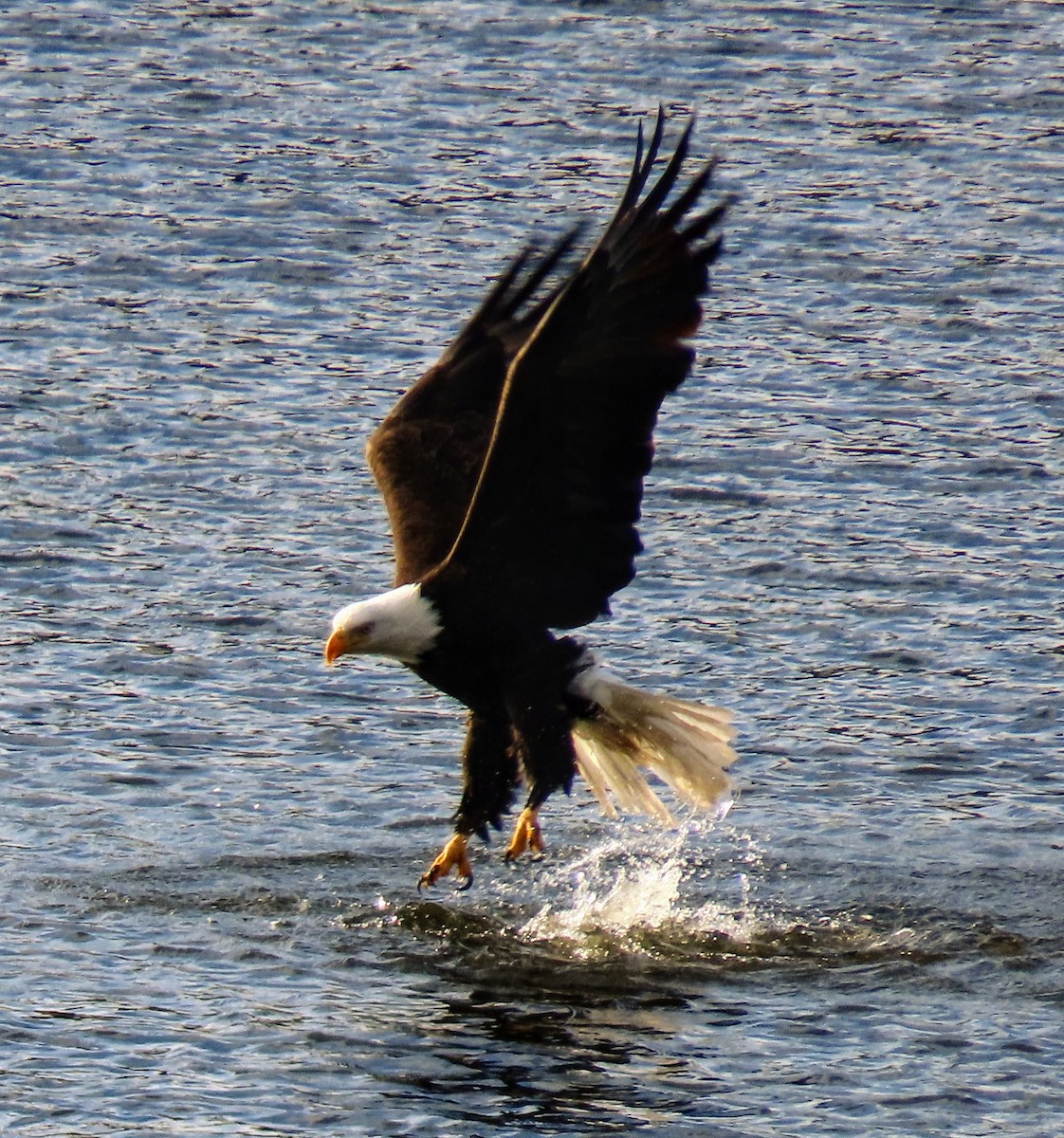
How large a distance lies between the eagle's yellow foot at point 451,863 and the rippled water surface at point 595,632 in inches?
4.3

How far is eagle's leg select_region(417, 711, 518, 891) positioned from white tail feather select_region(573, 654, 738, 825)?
14.2 inches

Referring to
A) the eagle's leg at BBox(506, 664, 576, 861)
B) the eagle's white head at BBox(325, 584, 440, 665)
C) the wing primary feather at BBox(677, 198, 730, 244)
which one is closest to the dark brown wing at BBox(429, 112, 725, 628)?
the wing primary feather at BBox(677, 198, 730, 244)

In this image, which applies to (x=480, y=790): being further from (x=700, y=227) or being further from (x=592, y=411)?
(x=700, y=227)

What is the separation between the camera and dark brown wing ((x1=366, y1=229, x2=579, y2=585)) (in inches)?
305

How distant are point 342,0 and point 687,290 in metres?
9.91

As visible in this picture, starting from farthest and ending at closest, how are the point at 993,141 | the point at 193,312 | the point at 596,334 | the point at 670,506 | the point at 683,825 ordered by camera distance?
the point at 993,141
the point at 193,312
the point at 670,506
the point at 683,825
the point at 596,334

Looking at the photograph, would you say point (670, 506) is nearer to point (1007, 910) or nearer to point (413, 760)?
point (413, 760)

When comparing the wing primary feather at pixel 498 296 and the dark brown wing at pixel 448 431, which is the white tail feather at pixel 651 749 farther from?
the wing primary feather at pixel 498 296

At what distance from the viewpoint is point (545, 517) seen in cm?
715

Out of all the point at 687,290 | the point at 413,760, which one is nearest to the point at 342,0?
the point at 413,760

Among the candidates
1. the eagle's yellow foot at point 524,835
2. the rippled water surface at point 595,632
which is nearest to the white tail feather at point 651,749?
the rippled water surface at point 595,632

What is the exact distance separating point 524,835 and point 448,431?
1.19 m

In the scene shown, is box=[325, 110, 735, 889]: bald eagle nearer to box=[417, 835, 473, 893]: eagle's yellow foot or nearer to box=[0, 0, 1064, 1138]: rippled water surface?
box=[417, 835, 473, 893]: eagle's yellow foot

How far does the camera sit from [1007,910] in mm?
7227
